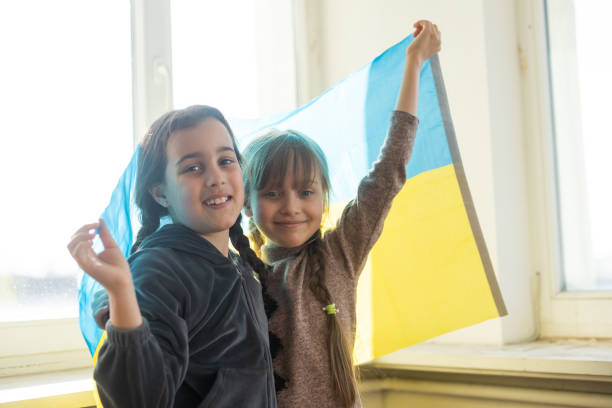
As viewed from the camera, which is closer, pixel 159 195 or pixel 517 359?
pixel 159 195

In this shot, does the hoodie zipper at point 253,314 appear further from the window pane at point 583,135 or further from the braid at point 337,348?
the window pane at point 583,135

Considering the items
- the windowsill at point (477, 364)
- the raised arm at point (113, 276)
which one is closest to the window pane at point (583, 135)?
the windowsill at point (477, 364)

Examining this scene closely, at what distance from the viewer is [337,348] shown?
1.05 metres

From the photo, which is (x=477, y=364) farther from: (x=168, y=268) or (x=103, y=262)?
(x=103, y=262)

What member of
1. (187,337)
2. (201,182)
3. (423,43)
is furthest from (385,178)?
(187,337)

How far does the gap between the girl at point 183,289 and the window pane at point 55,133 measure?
56cm

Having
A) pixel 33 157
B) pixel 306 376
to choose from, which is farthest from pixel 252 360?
pixel 33 157

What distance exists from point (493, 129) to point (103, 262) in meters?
1.11

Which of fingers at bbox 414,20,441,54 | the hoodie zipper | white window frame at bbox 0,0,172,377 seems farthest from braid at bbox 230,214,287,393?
white window frame at bbox 0,0,172,377

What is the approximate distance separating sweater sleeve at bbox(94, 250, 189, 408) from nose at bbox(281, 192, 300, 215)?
329 millimetres

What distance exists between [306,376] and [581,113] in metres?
0.99

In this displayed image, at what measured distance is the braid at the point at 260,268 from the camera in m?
1.04

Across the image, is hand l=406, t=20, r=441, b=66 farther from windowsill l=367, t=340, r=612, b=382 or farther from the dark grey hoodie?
windowsill l=367, t=340, r=612, b=382

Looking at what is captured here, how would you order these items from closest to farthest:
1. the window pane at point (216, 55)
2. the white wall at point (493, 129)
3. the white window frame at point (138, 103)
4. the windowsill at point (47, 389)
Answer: the windowsill at point (47, 389) → the white window frame at point (138, 103) → the white wall at point (493, 129) → the window pane at point (216, 55)
